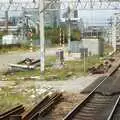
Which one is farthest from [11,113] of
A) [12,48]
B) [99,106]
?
[12,48]

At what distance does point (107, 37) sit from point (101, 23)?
17.3 m

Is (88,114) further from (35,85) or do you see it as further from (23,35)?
(23,35)

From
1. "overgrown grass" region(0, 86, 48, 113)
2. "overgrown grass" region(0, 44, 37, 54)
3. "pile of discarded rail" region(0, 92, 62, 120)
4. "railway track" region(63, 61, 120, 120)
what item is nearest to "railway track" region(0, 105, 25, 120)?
"pile of discarded rail" region(0, 92, 62, 120)

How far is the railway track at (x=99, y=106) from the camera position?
40.7 feet

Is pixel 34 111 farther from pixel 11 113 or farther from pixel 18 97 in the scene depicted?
pixel 18 97

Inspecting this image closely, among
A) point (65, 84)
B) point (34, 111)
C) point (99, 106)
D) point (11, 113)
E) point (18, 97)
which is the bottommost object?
point (65, 84)

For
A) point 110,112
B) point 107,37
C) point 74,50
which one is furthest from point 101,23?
point 110,112

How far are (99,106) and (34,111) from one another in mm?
2505

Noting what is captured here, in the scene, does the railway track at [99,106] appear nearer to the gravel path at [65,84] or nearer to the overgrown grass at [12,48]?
the gravel path at [65,84]

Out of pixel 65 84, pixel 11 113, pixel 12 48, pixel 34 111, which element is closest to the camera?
pixel 11 113

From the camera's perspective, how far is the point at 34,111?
1284 centimetres

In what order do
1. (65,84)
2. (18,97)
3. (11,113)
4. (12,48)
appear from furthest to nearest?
(12,48), (65,84), (18,97), (11,113)

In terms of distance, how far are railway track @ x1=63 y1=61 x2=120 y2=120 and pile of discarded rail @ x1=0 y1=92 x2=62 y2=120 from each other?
0.85 metres

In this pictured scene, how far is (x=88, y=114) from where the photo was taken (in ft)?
42.4
